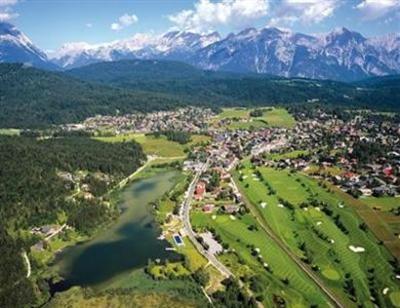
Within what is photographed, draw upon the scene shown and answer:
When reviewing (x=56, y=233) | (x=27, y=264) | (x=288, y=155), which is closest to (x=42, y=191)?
(x=56, y=233)

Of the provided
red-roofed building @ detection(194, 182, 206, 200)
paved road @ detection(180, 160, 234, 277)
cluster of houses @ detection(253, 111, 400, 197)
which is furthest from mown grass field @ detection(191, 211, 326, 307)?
cluster of houses @ detection(253, 111, 400, 197)

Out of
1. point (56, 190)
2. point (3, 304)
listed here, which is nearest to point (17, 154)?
point (56, 190)

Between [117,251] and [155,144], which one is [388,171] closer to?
[117,251]

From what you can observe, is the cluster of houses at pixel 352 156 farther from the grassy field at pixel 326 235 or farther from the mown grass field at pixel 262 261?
the mown grass field at pixel 262 261

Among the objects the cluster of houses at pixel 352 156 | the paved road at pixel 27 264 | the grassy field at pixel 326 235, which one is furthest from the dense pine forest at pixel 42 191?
the cluster of houses at pixel 352 156

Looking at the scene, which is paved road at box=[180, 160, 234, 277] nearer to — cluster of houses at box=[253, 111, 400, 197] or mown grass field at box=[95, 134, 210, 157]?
cluster of houses at box=[253, 111, 400, 197]

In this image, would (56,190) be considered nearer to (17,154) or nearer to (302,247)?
(17,154)
